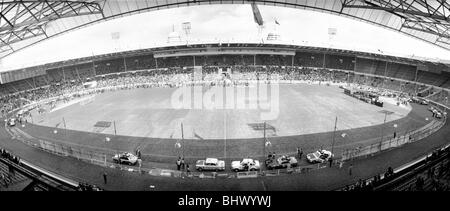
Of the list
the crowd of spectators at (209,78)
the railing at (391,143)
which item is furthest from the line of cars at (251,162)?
the crowd of spectators at (209,78)

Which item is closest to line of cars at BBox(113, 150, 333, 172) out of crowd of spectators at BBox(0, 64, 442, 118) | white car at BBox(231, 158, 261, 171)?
white car at BBox(231, 158, 261, 171)

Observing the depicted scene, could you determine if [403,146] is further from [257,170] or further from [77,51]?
[77,51]

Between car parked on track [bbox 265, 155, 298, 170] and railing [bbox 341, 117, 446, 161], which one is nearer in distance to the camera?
car parked on track [bbox 265, 155, 298, 170]

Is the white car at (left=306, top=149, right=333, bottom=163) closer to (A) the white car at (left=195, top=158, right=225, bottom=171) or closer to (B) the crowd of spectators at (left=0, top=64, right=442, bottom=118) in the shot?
(A) the white car at (left=195, top=158, right=225, bottom=171)

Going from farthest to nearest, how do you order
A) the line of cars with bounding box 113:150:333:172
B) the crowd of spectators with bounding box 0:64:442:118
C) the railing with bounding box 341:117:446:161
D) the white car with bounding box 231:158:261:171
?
the crowd of spectators with bounding box 0:64:442:118, the railing with bounding box 341:117:446:161, the line of cars with bounding box 113:150:333:172, the white car with bounding box 231:158:261:171
